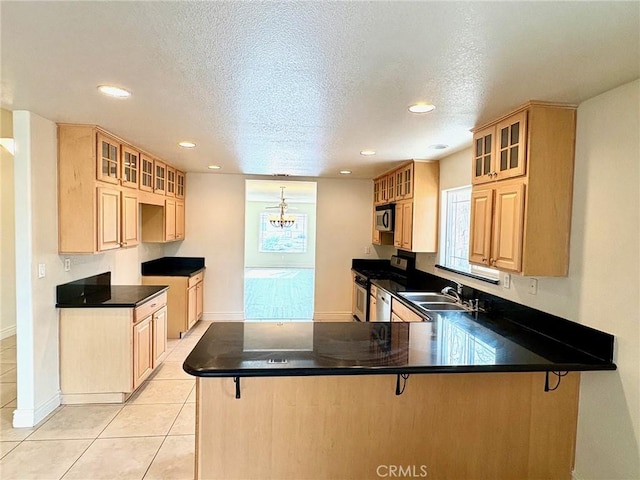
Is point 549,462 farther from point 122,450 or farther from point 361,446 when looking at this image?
point 122,450

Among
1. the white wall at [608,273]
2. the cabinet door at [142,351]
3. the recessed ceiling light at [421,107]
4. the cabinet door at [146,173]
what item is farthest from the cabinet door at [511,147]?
the cabinet door at [146,173]

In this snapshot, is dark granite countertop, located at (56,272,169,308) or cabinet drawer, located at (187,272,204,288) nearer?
dark granite countertop, located at (56,272,169,308)

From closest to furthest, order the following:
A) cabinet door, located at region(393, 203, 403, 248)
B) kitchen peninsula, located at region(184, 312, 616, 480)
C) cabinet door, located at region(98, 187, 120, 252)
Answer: kitchen peninsula, located at region(184, 312, 616, 480) < cabinet door, located at region(98, 187, 120, 252) < cabinet door, located at region(393, 203, 403, 248)

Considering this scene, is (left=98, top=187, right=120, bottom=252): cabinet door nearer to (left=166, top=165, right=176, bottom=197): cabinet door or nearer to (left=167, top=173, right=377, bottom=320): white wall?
(left=166, top=165, right=176, bottom=197): cabinet door

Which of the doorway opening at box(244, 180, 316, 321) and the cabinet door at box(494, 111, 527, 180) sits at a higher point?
the cabinet door at box(494, 111, 527, 180)

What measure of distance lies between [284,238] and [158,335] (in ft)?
27.8

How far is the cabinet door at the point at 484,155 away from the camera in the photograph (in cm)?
249

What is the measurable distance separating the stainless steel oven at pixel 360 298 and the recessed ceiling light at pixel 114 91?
3619 mm

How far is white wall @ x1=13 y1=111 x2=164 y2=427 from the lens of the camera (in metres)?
2.59

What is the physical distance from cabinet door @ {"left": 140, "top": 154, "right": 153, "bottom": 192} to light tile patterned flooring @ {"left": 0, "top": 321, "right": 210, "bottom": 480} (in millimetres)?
2084

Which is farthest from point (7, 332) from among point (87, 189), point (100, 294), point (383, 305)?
point (383, 305)

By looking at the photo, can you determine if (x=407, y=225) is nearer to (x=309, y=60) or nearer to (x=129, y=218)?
(x=309, y=60)

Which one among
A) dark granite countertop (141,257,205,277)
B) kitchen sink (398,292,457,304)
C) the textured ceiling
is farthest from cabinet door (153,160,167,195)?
kitchen sink (398,292,457,304)

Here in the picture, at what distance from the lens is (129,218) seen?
355 cm
